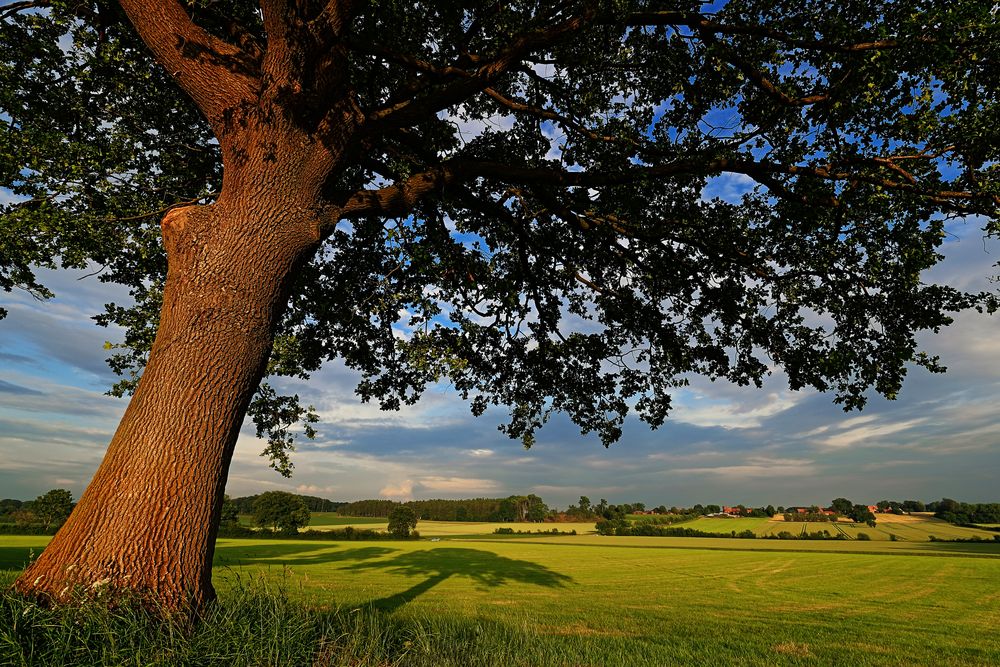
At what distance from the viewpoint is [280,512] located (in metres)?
70.4

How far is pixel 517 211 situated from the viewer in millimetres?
11938

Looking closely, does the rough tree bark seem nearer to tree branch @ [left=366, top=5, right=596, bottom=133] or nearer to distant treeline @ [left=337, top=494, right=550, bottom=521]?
tree branch @ [left=366, top=5, right=596, bottom=133]

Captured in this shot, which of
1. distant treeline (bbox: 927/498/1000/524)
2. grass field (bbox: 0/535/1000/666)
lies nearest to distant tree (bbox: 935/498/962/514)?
distant treeline (bbox: 927/498/1000/524)

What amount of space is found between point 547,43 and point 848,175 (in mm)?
5778

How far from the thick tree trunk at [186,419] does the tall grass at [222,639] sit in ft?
1.05

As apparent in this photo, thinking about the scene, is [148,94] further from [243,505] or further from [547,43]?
[243,505]

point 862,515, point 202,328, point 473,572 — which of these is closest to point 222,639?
point 202,328

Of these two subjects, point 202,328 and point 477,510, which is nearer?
point 202,328

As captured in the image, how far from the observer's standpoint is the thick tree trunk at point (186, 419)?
175 inches

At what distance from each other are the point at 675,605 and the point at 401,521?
67.9 m

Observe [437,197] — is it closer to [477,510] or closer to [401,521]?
[401,521]

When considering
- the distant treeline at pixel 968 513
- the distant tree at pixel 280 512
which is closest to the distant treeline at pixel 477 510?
the distant tree at pixel 280 512

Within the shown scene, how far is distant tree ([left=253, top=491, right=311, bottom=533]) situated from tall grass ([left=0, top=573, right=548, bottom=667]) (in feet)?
246

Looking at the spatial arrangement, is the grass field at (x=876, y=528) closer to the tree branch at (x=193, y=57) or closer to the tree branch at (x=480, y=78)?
the tree branch at (x=480, y=78)
